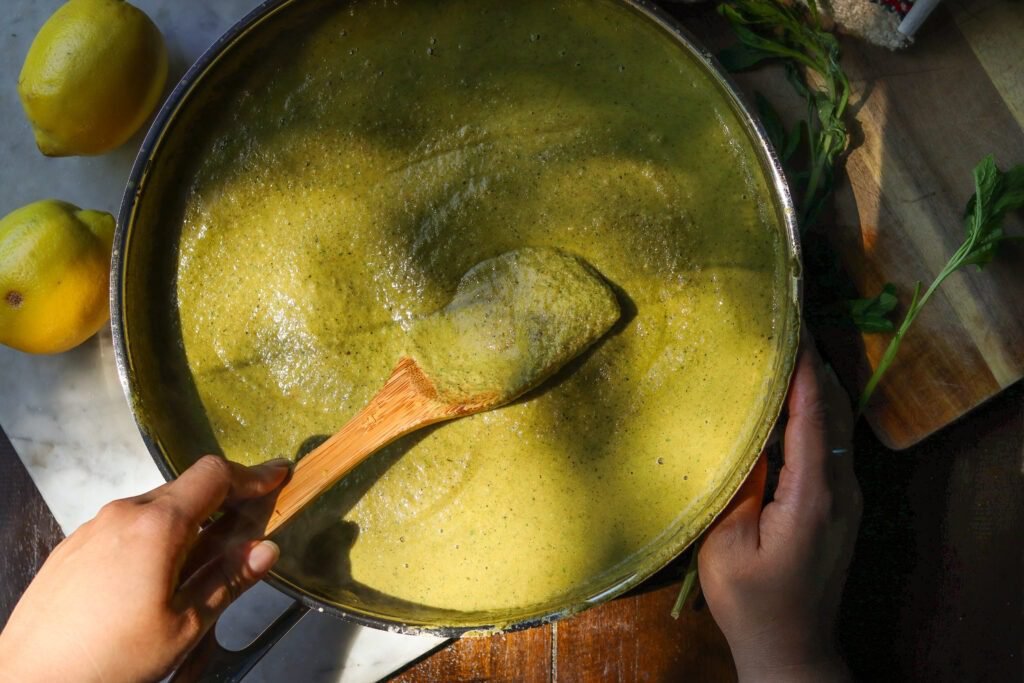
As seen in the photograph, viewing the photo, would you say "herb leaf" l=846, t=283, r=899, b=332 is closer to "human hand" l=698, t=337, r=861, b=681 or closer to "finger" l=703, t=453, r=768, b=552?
"human hand" l=698, t=337, r=861, b=681

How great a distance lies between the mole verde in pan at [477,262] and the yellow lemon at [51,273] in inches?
5.0

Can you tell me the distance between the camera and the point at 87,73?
1.00 m

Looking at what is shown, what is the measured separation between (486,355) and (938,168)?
0.69 m

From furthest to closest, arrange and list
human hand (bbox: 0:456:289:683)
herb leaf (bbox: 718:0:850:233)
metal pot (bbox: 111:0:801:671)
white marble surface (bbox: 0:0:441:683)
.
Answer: white marble surface (bbox: 0:0:441:683), herb leaf (bbox: 718:0:850:233), metal pot (bbox: 111:0:801:671), human hand (bbox: 0:456:289:683)

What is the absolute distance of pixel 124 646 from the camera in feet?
2.74

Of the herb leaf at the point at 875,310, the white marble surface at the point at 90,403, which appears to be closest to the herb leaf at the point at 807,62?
the herb leaf at the point at 875,310

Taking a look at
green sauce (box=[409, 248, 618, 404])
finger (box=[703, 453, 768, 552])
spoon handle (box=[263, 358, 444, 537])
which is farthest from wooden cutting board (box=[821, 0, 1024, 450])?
spoon handle (box=[263, 358, 444, 537])

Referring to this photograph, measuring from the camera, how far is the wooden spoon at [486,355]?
0.96 meters

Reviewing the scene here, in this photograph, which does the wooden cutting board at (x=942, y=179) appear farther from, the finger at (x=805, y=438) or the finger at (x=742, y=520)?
the finger at (x=742, y=520)

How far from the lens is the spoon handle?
3.15 feet

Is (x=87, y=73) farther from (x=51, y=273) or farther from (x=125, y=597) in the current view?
(x=125, y=597)

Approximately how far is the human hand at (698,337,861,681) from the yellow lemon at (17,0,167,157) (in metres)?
0.96

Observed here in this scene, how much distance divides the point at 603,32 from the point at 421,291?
40cm

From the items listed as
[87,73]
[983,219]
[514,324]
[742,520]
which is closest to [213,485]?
[514,324]
